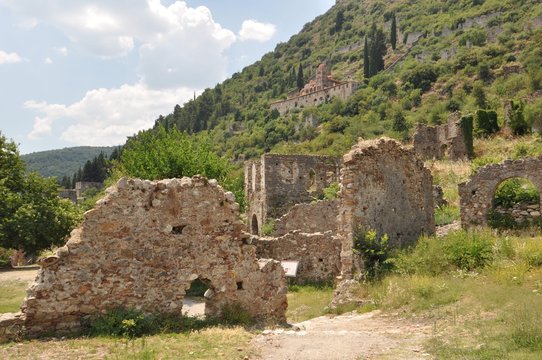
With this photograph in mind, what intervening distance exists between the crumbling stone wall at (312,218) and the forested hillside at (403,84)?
28.7m

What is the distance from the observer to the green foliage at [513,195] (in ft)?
59.1

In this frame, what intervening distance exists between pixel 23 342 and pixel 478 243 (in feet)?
33.2

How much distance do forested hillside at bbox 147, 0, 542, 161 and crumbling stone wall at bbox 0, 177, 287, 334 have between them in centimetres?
3904

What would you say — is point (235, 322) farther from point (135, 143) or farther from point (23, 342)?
point (135, 143)

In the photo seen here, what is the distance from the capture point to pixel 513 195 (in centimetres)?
1822

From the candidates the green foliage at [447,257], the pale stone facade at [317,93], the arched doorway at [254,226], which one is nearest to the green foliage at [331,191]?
the arched doorway at [254,226]

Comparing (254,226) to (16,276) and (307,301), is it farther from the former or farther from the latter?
(307,301)

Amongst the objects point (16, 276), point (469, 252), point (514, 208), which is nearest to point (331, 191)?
point (514, 208)

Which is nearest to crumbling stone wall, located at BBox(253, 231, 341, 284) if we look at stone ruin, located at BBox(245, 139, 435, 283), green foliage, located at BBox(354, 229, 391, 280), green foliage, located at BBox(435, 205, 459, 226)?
stone ruin, located at BBox(245, 139, 435, 283)

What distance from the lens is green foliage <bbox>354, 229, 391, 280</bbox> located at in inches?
470

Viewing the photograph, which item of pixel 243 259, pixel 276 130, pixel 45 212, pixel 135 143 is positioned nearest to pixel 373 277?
pixel 243 259

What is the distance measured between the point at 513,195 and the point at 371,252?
9.32 meters

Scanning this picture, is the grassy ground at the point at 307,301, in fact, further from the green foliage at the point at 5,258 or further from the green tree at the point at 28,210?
the green foliage at the point at 5,258

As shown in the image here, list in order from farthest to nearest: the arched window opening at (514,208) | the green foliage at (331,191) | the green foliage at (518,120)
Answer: the green foliage at (518,120), the green foliage at (331,191), the arched window opening at (514,208)
